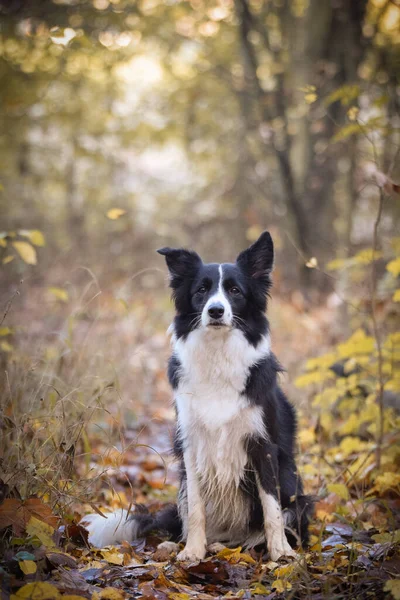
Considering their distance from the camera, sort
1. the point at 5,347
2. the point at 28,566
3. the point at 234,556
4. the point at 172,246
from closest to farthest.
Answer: the point at 28,566 → the point at 234,556 → the point at 5,347 → the point at 172,246

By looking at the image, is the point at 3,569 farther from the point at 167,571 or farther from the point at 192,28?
the point at 192,28

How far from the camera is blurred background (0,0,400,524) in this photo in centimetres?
475

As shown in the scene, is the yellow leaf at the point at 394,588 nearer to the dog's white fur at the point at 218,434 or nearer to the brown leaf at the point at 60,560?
the dog's white fur at the point at 218,434

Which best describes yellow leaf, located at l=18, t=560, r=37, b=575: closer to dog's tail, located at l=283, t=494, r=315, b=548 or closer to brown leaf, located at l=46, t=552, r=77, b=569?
brown leaf, located at l=46, t=552, r=77, b=569

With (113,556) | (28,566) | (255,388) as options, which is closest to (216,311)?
(255,388)

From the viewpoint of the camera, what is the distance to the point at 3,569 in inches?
98.0

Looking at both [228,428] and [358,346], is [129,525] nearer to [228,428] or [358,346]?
[228,428]

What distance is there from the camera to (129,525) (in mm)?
3746

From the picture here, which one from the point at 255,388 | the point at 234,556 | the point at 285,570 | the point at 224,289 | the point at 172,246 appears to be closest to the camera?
the point at 285,570

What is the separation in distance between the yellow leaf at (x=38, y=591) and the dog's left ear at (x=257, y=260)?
230 cm

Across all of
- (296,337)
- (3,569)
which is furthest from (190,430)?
(296,337)

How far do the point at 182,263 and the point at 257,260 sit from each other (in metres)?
0.53

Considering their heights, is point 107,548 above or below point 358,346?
below

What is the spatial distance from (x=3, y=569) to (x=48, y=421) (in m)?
0.98
